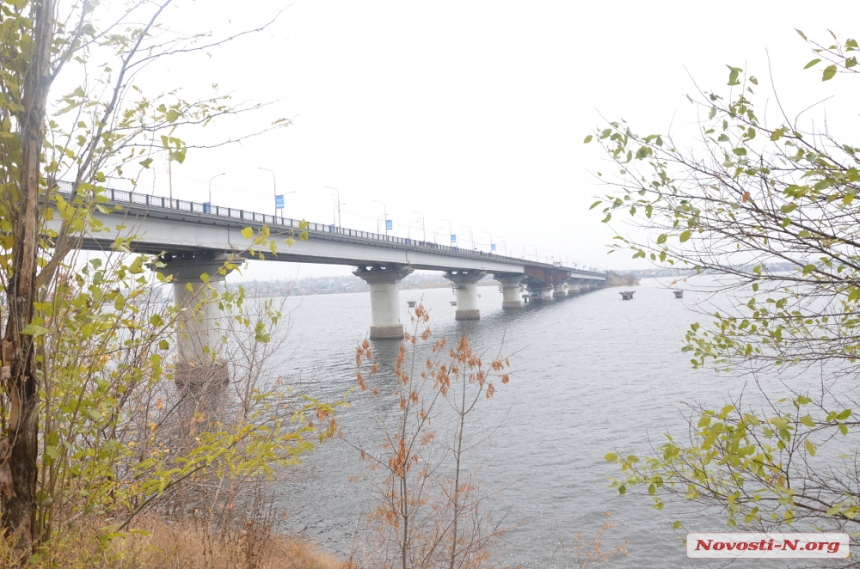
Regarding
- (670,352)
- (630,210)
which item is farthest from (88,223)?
(670,352)

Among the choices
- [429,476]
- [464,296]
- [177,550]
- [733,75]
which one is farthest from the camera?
[464,296]

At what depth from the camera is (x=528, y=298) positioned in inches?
6235

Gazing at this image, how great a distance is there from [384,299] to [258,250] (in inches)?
2488

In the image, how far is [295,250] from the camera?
4538 centimetres

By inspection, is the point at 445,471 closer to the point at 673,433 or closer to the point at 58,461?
the point at 673,433

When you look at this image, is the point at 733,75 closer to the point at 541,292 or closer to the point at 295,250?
the point at 295,250

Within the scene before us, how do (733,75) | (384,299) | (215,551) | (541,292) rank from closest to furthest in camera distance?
(733,75) < (215,551) < (384,299) < (541,292)

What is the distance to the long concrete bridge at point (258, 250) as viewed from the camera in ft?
39.1

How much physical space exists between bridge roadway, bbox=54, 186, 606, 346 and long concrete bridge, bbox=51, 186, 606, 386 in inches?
1.4

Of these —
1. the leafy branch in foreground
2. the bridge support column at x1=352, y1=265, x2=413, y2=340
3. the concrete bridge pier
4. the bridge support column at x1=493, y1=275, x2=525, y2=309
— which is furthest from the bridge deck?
the concrete bridge pier

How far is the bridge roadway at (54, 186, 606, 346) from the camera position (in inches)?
1022

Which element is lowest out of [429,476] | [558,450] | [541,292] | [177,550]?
[558,450]

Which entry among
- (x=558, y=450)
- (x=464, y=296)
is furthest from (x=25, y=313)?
(x=464, y=296)

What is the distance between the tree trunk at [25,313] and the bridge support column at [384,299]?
61984 mm
